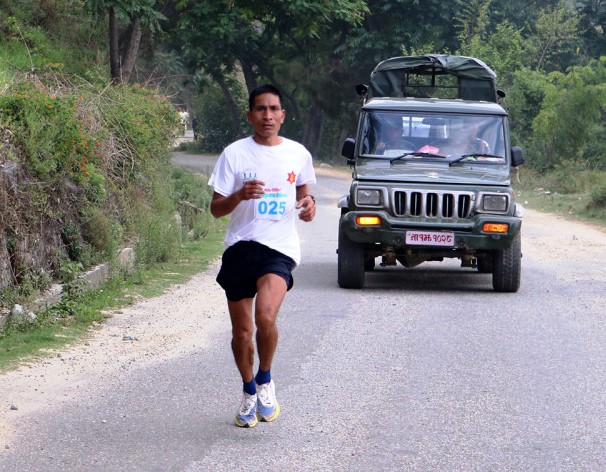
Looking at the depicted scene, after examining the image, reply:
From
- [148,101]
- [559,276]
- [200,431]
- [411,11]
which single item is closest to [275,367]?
[200,431]

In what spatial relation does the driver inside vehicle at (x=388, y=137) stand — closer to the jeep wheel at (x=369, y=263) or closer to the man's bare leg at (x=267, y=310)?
the jeep wheel at (x=369, y=263)

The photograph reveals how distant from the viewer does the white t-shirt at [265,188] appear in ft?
20.9

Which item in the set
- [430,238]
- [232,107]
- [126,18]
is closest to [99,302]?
[430,238]

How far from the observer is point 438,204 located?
485 inches

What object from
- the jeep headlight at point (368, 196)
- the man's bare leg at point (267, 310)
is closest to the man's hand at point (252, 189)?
the man's bare leg at point (267, 310)

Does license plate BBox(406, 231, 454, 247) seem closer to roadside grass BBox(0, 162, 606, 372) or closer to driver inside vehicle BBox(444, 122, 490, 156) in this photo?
driver inside vehicle BBox(444, 122, 490, 156)

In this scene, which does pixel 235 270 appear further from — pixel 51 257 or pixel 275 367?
pixel 51 257

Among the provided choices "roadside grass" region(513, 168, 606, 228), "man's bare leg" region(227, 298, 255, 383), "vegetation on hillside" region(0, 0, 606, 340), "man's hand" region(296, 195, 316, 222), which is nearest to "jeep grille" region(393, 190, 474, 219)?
"vegetation on hillside" region(0, 0, 606, 340)

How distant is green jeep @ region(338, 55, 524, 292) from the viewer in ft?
40.2

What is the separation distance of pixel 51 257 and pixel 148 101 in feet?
18.5

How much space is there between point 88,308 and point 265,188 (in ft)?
14.7

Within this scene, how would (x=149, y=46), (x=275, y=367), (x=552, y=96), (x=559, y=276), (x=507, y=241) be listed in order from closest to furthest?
(x=275, y=367) < (x=507, y=241) < (x=559, y=276) < (x=149, y=46) < (x=552, y=96)

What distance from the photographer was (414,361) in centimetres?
858

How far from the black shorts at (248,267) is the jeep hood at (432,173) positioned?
615cm
